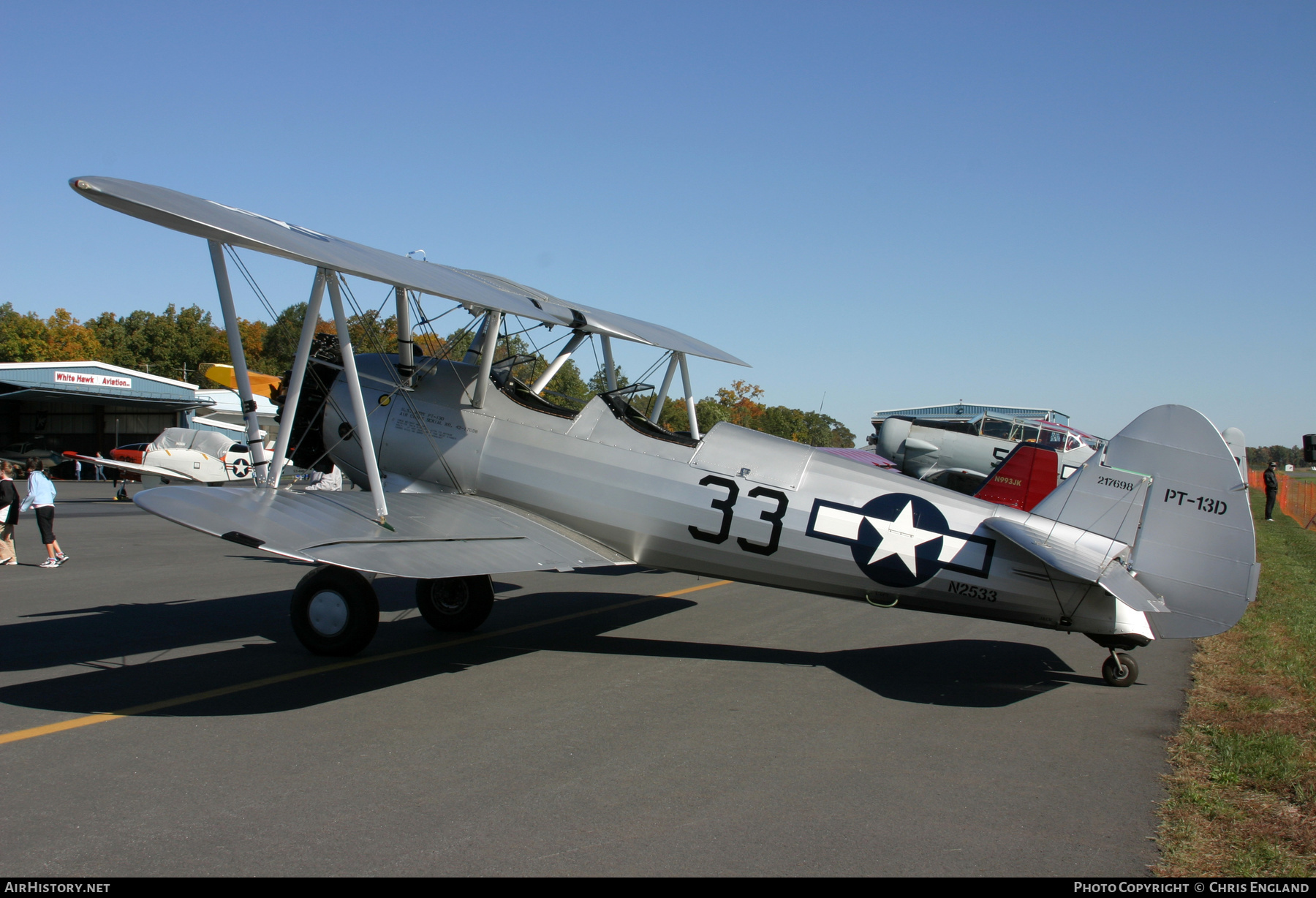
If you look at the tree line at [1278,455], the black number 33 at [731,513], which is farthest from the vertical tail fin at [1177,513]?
the tree line at [1278,455]

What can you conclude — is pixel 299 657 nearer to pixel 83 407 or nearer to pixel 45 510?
pixel 45 510

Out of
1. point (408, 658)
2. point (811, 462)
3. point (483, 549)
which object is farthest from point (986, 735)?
point (408, 658)

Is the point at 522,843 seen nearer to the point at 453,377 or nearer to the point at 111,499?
the point at 453,377

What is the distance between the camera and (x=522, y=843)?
11.5 ft

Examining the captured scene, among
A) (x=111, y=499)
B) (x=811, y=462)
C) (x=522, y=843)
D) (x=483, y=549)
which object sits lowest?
(x=111, y=499)

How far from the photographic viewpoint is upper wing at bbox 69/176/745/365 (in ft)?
17.4

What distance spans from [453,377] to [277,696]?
3.25 m

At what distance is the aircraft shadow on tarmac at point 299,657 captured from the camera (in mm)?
5656

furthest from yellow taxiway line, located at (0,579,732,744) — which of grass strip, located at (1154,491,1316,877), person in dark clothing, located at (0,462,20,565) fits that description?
person in dark clothing, located at (0,462,20,565)

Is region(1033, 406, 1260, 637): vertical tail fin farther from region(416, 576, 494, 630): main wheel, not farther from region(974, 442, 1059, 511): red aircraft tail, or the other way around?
region(974, 442, 1059, 511): red aircraft tail

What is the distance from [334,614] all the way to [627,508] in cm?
239

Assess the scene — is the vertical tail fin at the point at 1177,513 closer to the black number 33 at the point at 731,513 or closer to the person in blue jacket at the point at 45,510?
the black number 33 at the point at 731,513

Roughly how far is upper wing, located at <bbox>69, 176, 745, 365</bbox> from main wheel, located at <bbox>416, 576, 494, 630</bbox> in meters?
2.59

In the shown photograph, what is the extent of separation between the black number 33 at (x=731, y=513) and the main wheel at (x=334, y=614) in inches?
102
